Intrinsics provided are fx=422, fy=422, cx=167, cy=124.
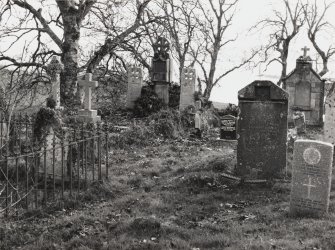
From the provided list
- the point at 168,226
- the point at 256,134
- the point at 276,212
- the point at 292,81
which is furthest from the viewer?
the point at 292,81

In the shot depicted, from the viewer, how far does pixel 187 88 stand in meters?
18.1

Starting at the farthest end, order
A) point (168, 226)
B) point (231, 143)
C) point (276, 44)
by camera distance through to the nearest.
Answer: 1. point (276, 44)
2. point (231, 143)
3. point (168, 226)

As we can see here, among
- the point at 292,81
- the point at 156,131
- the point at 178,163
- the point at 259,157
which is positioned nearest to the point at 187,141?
the point at 156,131

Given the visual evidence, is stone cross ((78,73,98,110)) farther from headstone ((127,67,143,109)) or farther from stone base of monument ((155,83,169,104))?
stone base of monument ((155,83,169,104))

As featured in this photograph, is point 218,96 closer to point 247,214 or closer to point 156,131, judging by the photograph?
point 156,131

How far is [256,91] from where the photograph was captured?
27.8 ft

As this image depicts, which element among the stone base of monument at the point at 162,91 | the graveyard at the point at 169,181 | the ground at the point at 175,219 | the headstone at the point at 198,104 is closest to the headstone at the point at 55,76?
the graveyard at the point at 169,181

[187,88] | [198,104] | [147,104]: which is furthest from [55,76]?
[198,104]

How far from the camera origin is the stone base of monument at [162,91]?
18.8 m

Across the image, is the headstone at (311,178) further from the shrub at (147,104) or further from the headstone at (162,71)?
the headstone at (162,71)

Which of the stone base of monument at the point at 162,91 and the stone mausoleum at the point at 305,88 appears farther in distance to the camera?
the stone base of monument at the point at 162,91

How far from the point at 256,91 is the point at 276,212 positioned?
9.23ft

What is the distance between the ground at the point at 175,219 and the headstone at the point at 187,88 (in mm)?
8777

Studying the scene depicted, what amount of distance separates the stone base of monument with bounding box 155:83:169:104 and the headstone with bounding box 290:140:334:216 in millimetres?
12586
